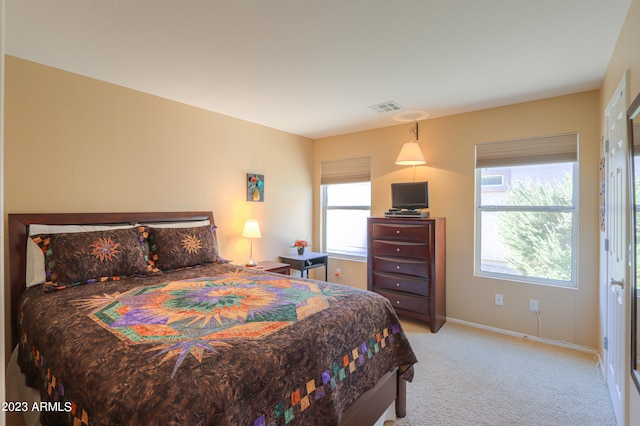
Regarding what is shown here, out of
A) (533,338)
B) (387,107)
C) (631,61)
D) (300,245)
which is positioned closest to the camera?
(631,61)

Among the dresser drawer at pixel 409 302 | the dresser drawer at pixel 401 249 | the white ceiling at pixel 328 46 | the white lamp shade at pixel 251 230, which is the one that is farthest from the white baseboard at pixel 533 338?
the white lamp shade at pixel 251 230

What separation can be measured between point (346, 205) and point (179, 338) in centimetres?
365

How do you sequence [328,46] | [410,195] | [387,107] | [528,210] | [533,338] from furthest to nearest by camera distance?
[410,195] < [387,107] < [528,210] < [533,338] < [328,46]

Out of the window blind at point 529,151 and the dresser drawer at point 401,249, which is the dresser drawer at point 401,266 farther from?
the window blind at point 529,151

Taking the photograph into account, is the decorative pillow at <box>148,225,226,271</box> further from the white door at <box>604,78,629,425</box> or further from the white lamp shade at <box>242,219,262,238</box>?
the white door at <box>604,78,629,425</box>

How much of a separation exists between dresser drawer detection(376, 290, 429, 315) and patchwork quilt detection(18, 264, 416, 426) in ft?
4.92

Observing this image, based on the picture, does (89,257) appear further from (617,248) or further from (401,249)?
(617,248)

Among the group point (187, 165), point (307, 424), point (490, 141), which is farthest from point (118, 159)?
point (490, 141)

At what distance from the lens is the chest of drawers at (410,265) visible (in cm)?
356

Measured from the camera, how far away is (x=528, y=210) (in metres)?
3.41

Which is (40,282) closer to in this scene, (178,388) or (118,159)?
(118,159)

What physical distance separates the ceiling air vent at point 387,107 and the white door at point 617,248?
176 centimetres

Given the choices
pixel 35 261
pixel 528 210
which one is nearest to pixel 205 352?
pixel 35 261

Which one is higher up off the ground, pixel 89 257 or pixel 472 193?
pixel 472 193
